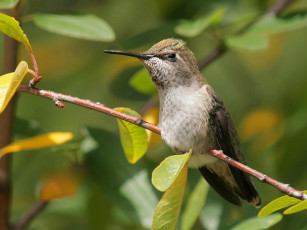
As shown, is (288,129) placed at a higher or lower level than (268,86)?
higher

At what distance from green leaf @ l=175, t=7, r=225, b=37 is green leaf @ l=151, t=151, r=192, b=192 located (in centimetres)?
83

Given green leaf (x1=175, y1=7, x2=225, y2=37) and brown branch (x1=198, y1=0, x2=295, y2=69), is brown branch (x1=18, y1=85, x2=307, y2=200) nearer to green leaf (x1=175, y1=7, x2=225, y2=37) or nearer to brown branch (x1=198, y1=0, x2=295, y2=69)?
green leaf (x1=175, y1=7, x2=225, y2=37)

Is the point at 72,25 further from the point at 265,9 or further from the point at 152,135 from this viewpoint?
the point at 265,9

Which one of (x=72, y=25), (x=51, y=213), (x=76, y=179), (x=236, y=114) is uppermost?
(x=72, y=25)

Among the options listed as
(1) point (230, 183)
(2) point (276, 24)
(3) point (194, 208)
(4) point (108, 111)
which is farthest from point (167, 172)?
(2) point (276, 24)

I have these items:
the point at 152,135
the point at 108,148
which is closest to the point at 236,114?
the point at 152,135

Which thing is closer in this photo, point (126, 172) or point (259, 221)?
point (259, 221)

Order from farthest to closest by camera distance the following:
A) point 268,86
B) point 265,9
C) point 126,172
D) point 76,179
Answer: point 268,86
point 265,9
point 76,179
point 126,172

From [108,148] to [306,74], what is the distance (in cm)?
156

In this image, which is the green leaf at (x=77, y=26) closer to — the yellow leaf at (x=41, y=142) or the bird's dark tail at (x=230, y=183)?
the yellow leaf at (x=41, y=142)

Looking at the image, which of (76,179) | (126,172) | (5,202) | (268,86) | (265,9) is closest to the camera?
(5,202)

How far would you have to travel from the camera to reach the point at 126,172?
2.57 m

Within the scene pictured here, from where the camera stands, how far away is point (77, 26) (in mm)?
2479

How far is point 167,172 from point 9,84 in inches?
22.2
